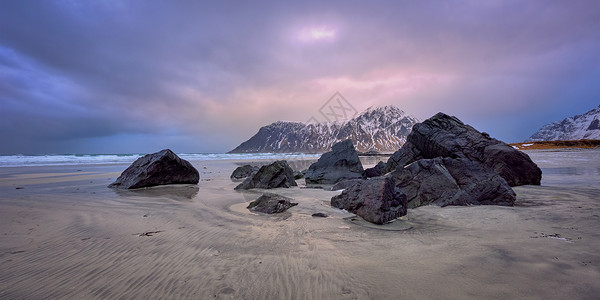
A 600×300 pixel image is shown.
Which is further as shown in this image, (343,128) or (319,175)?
(343,128)

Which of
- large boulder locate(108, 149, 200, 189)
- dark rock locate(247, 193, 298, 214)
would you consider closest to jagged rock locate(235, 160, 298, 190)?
large boulder locate(108, 149, 200, 189)

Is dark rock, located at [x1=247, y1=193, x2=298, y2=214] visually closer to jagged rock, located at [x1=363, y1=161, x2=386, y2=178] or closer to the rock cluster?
the rock cluster

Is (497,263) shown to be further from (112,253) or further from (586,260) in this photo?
(112,253)

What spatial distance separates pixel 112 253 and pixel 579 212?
867 cm

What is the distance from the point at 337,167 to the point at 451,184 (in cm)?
731

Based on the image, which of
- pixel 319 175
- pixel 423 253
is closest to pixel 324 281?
pixel 423 253

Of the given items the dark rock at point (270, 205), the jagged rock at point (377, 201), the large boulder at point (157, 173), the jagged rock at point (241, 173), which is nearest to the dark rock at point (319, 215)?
the jagged rock at point (377, 201)

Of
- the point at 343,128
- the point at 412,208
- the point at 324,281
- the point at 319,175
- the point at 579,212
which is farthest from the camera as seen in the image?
the point at 343,128

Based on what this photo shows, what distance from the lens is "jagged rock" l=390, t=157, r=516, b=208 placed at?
21.6 ft

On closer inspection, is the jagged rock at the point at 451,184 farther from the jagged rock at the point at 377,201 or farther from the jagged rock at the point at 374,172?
the jagged rock at the point at 374,172

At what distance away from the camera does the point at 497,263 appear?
301cm

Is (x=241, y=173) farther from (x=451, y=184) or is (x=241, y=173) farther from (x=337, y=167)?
(x=451, y=184)

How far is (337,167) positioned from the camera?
14.1 meters

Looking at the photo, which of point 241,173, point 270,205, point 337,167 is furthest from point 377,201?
point 241,173
